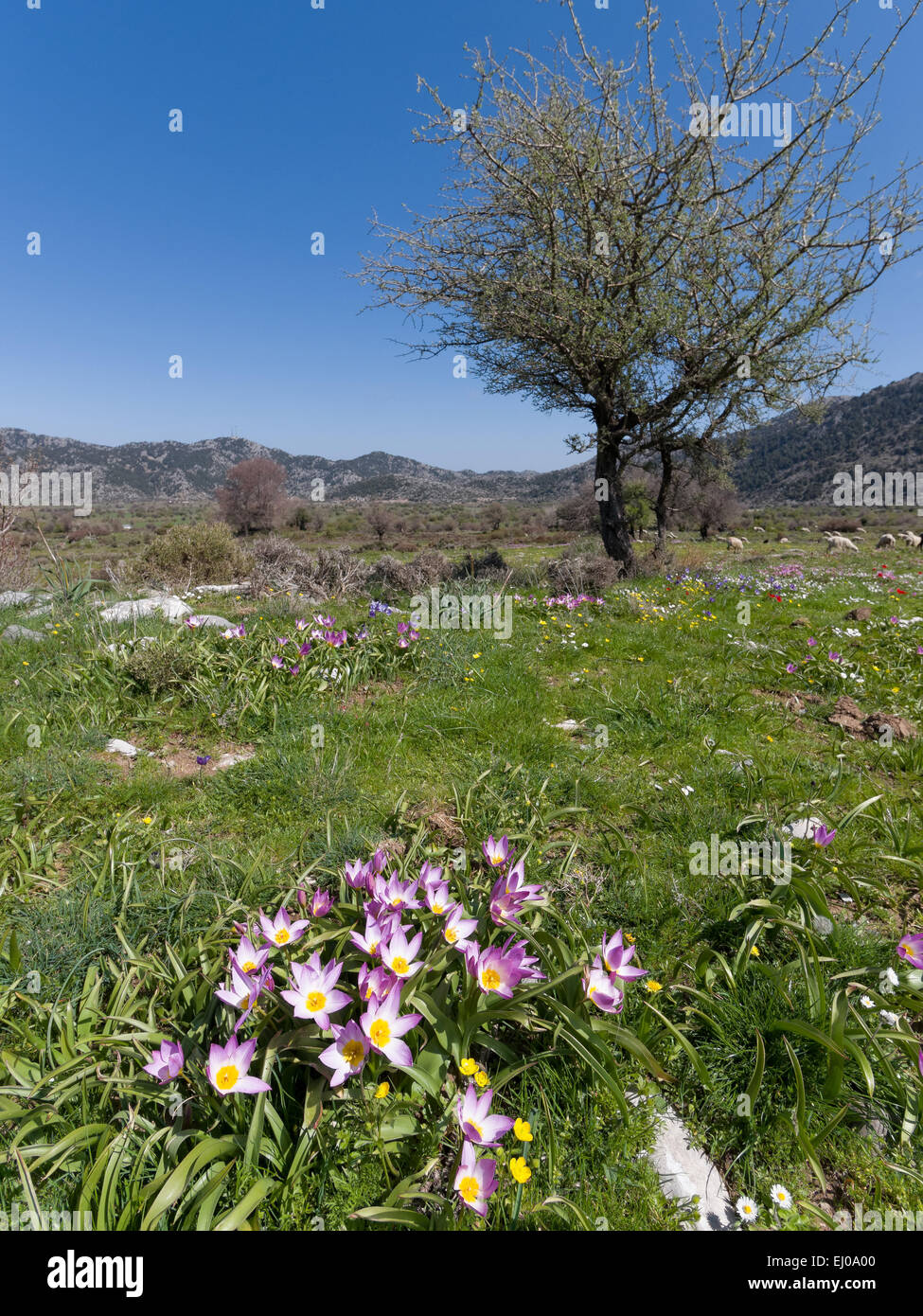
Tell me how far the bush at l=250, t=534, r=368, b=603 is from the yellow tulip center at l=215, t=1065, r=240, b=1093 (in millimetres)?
9210

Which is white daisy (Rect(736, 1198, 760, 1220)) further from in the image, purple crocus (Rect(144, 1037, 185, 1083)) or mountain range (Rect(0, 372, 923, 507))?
mountain range (Rect(0, 372, 923, 507))

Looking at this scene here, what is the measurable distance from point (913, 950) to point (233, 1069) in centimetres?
252

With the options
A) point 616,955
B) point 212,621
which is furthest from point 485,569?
point 616,955

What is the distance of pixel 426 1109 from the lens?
1775mm

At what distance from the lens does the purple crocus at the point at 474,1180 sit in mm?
1489

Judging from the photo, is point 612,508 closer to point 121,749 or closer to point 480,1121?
point 121,749

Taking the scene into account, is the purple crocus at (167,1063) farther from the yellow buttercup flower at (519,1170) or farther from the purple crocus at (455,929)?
the yellow buttercup flower at (519,1170)

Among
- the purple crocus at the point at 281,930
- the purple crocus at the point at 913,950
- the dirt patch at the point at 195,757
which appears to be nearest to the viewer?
the purple crocus at the point at 281,930

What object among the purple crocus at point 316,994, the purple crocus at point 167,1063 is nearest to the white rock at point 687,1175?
the purple crocus at point 316,994

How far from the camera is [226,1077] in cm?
160

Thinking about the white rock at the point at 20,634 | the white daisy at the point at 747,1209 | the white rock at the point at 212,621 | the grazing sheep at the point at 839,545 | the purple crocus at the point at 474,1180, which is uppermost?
the grazing sheep at the point at 839,545

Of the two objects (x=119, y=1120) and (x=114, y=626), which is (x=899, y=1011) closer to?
(x=119, y=1120)

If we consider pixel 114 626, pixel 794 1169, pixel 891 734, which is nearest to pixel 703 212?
pixel 891 734

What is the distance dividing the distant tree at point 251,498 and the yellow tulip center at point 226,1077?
187 feet
